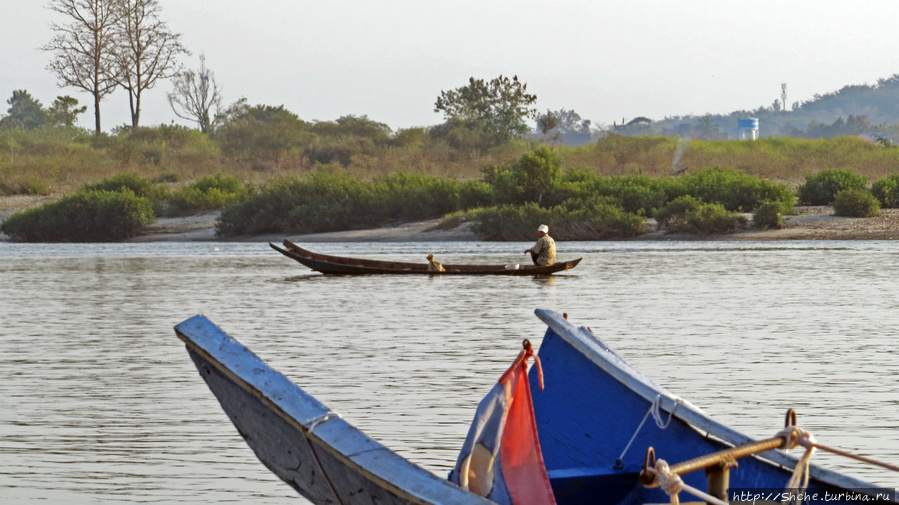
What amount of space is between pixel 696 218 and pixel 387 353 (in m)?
30.4

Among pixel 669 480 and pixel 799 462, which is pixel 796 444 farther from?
pixel 669 480

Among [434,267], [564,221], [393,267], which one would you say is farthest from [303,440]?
[564,221]

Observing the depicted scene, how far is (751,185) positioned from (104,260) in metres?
23.2

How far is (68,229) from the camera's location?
2031 inches

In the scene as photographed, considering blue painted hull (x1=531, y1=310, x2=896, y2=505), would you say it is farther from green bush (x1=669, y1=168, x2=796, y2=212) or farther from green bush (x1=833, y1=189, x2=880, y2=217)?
green bush (x1=669, y1=168, x2=796, y2=212)

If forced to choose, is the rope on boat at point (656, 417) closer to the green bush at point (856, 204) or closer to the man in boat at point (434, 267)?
the man in boat at point (434, 267)

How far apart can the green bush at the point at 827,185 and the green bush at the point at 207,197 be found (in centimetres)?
2282

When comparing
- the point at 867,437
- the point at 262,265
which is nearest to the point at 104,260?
the point at 262,265

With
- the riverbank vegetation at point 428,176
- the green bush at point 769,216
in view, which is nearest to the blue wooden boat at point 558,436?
the green bush at point 769,216

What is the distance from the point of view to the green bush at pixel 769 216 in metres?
42.4

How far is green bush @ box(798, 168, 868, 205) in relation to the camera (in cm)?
4528

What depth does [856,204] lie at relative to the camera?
43.0 meters

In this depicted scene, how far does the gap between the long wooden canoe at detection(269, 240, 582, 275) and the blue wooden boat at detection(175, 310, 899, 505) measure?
18625mm

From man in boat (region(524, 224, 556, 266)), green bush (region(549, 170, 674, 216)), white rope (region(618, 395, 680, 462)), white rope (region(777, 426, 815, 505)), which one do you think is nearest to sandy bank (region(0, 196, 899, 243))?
green bush (region(549, 170, 674, 216))
